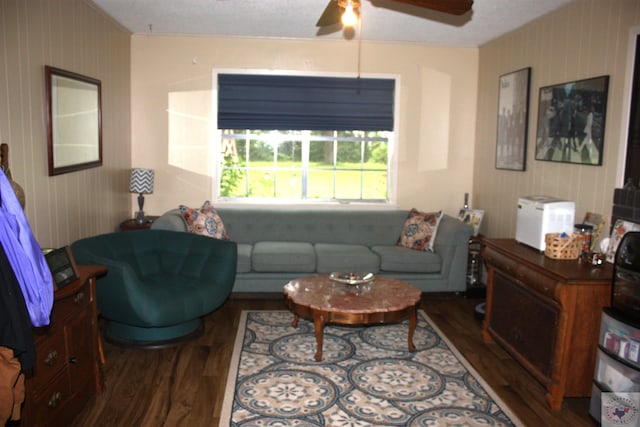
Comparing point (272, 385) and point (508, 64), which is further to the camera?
point (508, 64)

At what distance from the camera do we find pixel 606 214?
3869 millimetres

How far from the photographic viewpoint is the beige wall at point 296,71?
5926 millimetres

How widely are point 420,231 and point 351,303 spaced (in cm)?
192

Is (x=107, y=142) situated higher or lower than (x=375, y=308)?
higher

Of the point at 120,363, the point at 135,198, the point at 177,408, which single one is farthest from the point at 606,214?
the point at 135,198

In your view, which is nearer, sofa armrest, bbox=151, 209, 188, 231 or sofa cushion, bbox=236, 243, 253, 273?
sofa armrest, bbox=151, 209, 188, 231

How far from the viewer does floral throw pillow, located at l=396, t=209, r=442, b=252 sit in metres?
5.42

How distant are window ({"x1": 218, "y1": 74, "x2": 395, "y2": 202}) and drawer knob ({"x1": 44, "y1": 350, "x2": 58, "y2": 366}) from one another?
139 inches

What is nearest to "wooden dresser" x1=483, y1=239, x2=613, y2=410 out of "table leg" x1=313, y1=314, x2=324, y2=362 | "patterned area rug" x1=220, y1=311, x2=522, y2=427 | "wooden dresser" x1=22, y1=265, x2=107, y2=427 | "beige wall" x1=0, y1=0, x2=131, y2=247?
"patterned area rug" x1=220, y1=311, x2=522, y2=427

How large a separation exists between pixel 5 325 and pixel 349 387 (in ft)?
6.68

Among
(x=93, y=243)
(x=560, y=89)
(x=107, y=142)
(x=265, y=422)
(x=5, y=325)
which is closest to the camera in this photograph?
(x=5, y=325)

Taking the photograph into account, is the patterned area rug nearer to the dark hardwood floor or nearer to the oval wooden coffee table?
the dark hardwood floor

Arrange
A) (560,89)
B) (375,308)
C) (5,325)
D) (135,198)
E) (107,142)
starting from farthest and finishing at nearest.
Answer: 1. (135,198)
2. (107,142)
3. (560,89)
4. (375,308)
5. (5,325)

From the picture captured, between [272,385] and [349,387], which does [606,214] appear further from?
[272,385]
